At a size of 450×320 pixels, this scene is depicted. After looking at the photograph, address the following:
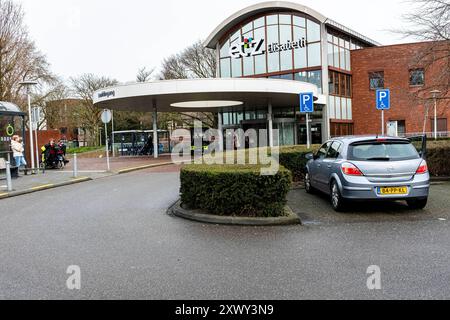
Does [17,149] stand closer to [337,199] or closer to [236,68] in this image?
[337,199]

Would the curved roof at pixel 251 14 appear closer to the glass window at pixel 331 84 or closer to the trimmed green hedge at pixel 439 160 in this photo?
the glass window at pixel 331 84

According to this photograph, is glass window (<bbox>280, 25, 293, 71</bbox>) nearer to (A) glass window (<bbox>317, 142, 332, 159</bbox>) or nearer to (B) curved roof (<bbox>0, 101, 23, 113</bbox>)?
(B) curved roof (<bbox>0, 101, 23, 113</bbox>)

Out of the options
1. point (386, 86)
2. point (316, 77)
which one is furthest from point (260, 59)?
point (386, 86)

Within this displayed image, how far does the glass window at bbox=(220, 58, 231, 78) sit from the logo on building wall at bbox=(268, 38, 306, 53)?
4.95 metres

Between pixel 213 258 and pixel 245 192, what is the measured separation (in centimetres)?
227

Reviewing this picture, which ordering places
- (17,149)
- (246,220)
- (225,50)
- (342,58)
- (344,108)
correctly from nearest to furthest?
(246,220) < (17,149) < (342,58) < (344,108) < (225,50)

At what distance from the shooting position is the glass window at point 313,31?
105 ft

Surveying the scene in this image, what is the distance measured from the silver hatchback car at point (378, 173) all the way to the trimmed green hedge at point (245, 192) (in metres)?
1.20

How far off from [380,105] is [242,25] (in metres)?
25.8

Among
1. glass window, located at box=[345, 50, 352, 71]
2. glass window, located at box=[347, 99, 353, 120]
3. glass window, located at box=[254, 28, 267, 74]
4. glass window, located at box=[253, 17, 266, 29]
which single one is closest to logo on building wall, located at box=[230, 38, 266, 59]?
glass window, located at box=[254, 28, 267, 74]

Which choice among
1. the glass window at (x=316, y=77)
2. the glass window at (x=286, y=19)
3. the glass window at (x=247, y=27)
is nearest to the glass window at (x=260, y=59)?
the glass window at (x=247, y=27)

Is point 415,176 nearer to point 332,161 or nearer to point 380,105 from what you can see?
point 332,161

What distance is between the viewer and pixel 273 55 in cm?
3394
